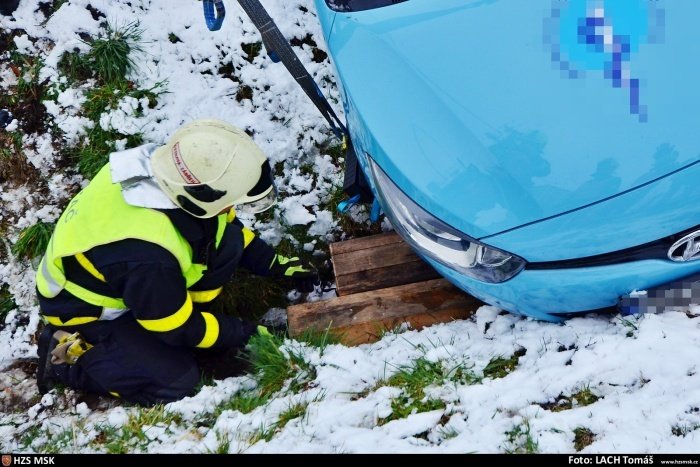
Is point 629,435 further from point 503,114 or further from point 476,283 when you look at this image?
point 503,114

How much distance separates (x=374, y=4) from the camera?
2326 millimetres

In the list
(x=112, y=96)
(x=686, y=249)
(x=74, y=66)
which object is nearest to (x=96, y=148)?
(x=112, y=96)

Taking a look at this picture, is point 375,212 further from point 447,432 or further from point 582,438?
point 582,438

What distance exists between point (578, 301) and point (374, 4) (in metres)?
1.34

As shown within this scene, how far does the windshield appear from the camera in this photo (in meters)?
2.31

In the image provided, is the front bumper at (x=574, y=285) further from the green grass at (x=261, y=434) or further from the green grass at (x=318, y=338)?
the green grass at (x=261, y=434)

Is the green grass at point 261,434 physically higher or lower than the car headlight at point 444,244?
lower

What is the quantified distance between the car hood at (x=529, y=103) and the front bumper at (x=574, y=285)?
256mm

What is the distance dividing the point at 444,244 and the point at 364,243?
899 millimetres

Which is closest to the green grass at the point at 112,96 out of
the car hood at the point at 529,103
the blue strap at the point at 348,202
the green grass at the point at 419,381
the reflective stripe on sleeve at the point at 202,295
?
the reflective stripe on sleeve at the point at 202,295

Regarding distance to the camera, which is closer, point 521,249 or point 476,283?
point 521,249

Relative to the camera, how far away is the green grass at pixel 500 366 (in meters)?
2.39

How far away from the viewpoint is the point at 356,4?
7.77ft
